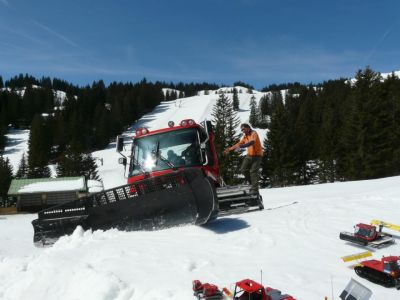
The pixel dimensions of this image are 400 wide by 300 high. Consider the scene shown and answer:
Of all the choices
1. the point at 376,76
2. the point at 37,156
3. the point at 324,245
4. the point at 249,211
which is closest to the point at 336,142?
the point at 376,76

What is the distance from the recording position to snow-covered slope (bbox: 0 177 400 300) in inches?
157

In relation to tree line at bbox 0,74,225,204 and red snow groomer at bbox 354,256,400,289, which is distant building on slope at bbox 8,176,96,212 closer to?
tree line at bbox 0,74,225,204

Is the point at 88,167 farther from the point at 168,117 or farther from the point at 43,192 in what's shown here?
the point at 168,117

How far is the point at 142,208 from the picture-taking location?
291 inches

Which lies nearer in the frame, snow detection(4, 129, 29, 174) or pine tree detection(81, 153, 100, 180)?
pine tree detection(81, 153, 100, 180)

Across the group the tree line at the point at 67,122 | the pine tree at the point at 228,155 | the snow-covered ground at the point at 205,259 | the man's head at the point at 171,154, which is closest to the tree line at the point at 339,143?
the pine tree at the point at 228,155

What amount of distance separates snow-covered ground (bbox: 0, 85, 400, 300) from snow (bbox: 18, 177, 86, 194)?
29.4 meters

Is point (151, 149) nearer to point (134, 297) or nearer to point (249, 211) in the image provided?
point (249, 211)

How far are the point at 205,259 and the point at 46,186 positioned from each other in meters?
35.2

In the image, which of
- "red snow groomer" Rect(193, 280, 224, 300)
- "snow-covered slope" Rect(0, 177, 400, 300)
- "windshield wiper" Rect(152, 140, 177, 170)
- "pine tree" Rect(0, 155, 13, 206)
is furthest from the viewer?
"pine tree" Rect(0, 155, 13, 206)

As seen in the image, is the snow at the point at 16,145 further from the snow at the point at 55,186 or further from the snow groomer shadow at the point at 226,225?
the snow groomer shadow at the point at 226,225

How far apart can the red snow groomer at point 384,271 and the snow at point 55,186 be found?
118ft

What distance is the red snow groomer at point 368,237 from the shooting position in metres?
4.90

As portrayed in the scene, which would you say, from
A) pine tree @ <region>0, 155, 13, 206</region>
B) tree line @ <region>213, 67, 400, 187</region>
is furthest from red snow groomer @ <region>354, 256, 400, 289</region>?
pine tree @ <region>0, 155, 13, 206</region>
